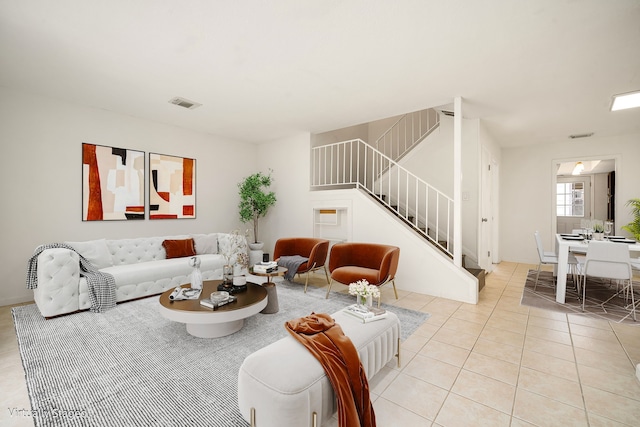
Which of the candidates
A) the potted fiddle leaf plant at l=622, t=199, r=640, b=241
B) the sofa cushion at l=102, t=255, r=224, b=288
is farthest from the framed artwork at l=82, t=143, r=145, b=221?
the potted fiddle leaf plant at l=622, t=199, r=640, b=241

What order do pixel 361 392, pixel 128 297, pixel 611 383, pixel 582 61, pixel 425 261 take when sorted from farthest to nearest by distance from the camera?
pixel 425 261 → pixel 128 297 → pixel 582 61 → pixel 611 383 → pixel 361 392

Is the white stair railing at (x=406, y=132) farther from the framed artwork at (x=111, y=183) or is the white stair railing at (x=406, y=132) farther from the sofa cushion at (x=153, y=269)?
the framed artwork at (x=111, y=183)

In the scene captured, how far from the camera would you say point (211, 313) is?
2482 millimetres

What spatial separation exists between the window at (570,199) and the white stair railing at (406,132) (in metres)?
5.60

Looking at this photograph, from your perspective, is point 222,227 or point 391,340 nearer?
point 391,340

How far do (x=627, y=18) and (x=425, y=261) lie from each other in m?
3.19

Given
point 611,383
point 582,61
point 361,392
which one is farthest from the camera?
point 582,61

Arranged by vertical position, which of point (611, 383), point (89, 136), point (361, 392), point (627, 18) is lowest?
point (611, 383)

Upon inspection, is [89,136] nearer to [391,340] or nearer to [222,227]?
[222,227]

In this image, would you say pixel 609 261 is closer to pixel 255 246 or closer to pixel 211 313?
pixel 211 313

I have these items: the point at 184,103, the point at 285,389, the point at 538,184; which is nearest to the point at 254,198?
the point at 184,103

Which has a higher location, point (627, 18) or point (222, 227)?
point (627, 18)

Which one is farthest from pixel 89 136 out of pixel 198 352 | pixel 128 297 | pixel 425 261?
pixel 425 261

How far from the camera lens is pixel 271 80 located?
11.1 feet
